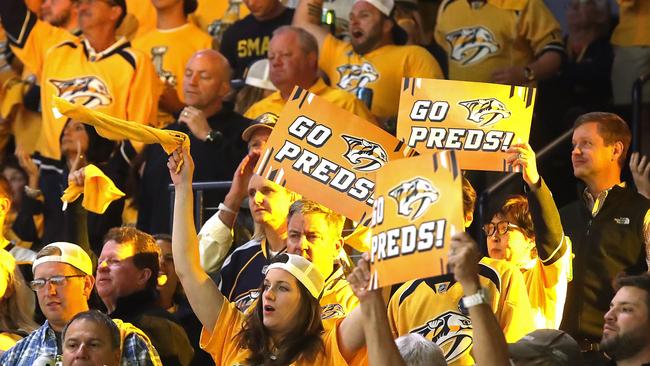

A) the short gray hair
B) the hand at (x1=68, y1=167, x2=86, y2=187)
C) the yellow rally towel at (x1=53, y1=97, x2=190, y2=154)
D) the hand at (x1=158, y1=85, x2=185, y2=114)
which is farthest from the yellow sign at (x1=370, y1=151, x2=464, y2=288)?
the hand at (x1=158, y1=85, x2=185, y2=114)

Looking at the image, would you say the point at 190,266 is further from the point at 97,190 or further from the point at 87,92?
the point at 87,92

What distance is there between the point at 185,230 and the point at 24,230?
370 centimetres

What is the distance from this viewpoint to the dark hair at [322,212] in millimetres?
6629

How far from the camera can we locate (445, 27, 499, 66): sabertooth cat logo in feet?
31.9

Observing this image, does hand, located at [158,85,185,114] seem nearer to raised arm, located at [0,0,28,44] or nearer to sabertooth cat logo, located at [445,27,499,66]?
raised arm, located at [0,0,28,44]

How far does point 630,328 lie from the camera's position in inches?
216

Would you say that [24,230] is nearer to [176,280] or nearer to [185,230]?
[176,280]

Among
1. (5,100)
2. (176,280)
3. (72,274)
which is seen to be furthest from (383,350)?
(5,100)

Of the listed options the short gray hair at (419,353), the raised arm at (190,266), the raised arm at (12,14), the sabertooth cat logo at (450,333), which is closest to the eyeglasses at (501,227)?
the sabertooth cat logo at (450,333)

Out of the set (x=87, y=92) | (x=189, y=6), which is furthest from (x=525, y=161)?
(x=189, y=6)

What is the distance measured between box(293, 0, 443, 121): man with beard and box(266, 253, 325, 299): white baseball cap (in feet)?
10.3

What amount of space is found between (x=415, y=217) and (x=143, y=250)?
217 centimetres

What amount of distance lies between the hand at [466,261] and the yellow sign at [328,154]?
4.52ft

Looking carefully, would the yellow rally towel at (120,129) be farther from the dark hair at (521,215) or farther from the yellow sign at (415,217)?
A: the dark hair at (521,215)
